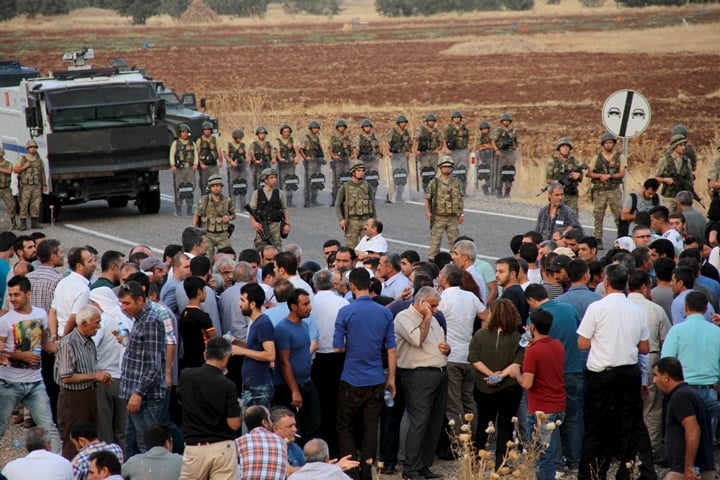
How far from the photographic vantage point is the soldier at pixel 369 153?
922 inches

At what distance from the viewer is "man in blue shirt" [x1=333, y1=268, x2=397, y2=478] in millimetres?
9320

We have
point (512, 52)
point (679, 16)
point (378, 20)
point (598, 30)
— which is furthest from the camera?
point (378, 20)

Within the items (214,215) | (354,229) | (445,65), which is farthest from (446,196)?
(445,65)

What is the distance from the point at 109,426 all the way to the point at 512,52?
6558cm

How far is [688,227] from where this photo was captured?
14398 mm

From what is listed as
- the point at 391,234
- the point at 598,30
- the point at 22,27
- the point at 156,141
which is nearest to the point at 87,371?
the point at 391,234

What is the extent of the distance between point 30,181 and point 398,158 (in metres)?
7.23

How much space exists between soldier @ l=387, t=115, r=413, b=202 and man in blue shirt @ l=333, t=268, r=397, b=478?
1444cm

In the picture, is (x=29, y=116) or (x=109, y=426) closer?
(x=109, y=426)

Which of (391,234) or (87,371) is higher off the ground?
(87,371)

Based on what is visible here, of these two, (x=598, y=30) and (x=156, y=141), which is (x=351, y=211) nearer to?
(x=156, y=141)

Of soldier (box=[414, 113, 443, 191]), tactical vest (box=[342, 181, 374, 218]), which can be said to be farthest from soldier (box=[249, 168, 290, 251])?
soldier (box=[414, 113, 443, 191])

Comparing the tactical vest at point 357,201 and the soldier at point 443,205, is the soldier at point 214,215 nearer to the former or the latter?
the tactical vest at point 357,201

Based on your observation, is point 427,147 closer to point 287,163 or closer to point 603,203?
point 287,163
